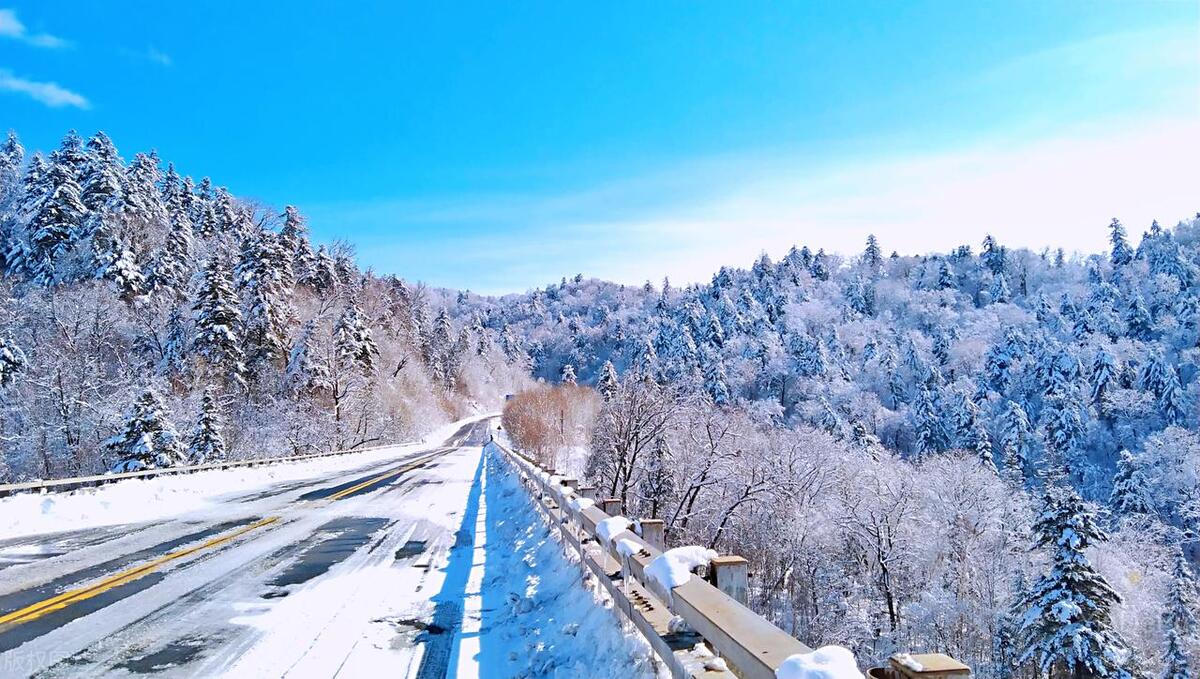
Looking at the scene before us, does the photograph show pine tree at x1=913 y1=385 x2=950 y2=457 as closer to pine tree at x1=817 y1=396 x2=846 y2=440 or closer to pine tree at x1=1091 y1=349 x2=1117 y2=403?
pine tree at x1=817 y1=396 x2=846 y2=440

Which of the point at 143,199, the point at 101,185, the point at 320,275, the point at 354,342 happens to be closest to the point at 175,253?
the point at 143,199

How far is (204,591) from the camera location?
7309mm

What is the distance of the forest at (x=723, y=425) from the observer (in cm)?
3078

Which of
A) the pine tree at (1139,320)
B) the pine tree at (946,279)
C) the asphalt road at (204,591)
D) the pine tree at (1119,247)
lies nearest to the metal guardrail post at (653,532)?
the asphalt road at (204,591)

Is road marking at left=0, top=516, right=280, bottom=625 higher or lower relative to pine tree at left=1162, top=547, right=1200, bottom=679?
higher

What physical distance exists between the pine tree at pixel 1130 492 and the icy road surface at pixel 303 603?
6356 centimetres

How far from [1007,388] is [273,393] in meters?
93.6

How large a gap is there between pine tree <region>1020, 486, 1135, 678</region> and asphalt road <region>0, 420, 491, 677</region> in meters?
22.5

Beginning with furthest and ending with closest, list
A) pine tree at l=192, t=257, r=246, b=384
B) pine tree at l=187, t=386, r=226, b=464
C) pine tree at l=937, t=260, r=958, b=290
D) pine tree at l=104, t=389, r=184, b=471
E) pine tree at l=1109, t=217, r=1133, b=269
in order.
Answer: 1. pine tree at l=937, t=260, r=958, b=290
2. pine tree at l=1109, t=217, r=1133, b=269
3. pine tree at l=192, t=257, r=246, b=384
4. pine tree at l=187, t=386, r=226, b=464
5. pine tree at l=104, t=389, r=184, b=471

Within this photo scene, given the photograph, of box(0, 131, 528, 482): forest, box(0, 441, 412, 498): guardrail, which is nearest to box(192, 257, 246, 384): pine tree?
box(0, 131, 528, 482): forest

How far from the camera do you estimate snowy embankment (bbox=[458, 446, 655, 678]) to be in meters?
5.05

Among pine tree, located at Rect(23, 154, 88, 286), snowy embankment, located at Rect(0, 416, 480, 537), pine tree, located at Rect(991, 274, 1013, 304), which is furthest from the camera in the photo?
pine tree, located at Rect(991, 274, 1013, 304)

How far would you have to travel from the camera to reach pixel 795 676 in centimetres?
228

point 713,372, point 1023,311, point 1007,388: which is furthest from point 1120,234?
point 713,372
